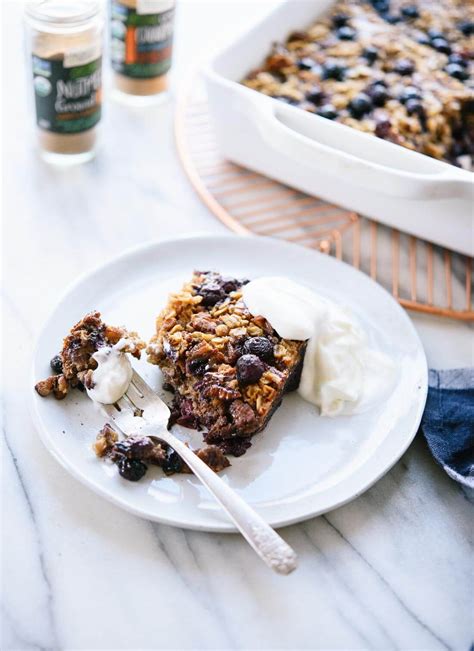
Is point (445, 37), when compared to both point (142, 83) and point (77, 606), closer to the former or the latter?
point (142, 83)

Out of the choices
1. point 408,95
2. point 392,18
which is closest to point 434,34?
point 392,18

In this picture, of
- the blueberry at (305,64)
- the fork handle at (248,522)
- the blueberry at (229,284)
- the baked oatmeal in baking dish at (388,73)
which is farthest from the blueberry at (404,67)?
the fork handle at (248,522)

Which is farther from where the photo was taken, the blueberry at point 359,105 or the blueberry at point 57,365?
the blueberry at point 359,105

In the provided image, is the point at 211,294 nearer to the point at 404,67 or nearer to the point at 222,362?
the point at 222,362

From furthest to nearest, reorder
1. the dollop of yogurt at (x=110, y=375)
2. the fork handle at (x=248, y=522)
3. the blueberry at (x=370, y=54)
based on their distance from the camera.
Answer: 1. the blueberry at (x=370, y=54)
2. the dollop of yogurt at (x=110, y=375)
3. the fork handle at (x=248, y=522)

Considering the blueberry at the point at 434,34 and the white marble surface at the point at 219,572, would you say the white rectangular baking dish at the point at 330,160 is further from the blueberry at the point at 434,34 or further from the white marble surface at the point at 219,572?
the white marble surface at the point at 219,572

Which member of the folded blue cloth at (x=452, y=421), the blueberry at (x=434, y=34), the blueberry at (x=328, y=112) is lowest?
the folded blue cloth at (x=452, y=421)
